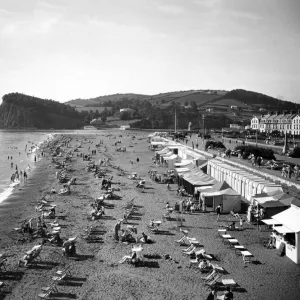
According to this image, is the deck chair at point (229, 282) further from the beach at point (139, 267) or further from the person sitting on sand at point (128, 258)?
the person sitting on sand at point (128, 258)

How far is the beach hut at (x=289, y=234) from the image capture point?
14.0 m

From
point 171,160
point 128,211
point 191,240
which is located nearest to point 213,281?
point 191,240

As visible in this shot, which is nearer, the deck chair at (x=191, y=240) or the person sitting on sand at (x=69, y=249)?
the person sitting on sand at (x=69, y=249)

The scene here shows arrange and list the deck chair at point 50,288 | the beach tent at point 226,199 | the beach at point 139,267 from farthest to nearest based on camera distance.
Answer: the beach tent at point 226,199, the beach at point 139,267, the deck chair at point 50,288

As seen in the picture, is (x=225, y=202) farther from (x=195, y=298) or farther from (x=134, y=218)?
(x=195, y=298)

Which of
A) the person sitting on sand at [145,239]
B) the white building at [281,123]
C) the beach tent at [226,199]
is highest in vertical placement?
the white building at [281,123]

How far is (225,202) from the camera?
21453 mm

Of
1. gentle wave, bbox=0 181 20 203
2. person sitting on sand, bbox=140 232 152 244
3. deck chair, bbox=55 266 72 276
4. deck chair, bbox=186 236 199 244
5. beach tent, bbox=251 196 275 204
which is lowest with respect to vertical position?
gentle wave, bbox=0 181 20 203

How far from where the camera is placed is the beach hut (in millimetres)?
14016

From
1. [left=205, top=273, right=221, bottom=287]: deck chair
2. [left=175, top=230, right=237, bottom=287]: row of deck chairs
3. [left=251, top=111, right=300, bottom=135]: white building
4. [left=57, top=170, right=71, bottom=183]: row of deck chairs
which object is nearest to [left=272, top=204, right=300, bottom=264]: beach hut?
[left=175, top=230, right=237, bottom=287]: row of deck chairs

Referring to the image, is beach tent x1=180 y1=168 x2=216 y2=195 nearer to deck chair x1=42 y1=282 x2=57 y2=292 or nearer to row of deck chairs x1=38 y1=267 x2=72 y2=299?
row of deck chairs x1=38 y1=267 x2=72 y2=299

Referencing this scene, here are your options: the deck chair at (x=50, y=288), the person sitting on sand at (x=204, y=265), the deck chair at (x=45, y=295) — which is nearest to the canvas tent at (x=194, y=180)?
the person sitting on sand at (x=204, y=265)

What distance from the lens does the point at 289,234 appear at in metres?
15.0

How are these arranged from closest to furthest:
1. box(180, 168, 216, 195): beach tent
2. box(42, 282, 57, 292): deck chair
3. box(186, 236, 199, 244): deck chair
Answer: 1. box(42, 282, 57, 292): deck chair
2. box(186, 236, 199, 244): deck chair
3. box(180, 168, 216, 195): beach tent
